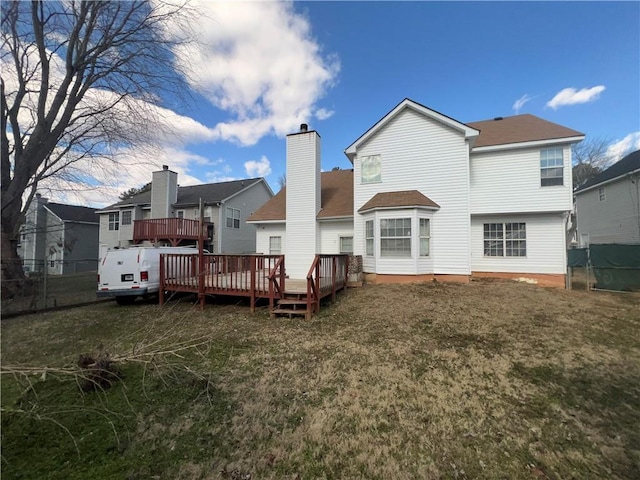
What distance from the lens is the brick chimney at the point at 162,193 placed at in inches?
836

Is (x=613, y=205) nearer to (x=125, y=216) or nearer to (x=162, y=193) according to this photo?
(x=162, y=193)

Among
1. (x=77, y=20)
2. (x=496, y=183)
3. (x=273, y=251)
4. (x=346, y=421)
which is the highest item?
(x=77, y=20)

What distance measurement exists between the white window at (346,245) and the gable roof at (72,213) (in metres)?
24.4

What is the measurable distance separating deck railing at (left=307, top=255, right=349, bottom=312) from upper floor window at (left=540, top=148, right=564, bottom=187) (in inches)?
340

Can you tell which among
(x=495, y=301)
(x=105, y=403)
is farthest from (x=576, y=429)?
(x=105, y=403)

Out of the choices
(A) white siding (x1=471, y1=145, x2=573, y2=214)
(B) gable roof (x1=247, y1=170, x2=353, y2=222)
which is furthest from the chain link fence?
(A) white siding (x1=471, y1=145, x2=573, y2=214)

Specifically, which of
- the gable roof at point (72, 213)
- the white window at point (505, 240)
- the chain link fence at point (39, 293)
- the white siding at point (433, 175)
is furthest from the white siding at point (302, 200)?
the gable roof at point (72, 213)

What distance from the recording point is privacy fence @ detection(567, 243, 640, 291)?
33.6 ft

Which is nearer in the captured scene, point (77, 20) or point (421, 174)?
point (77, 20)

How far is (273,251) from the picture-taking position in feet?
48.6

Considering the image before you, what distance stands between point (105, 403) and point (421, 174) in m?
11.7

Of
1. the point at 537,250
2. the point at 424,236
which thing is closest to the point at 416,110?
the point at 424,236

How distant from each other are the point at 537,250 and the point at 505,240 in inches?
46.0

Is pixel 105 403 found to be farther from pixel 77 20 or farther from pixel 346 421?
pixel 77 20
